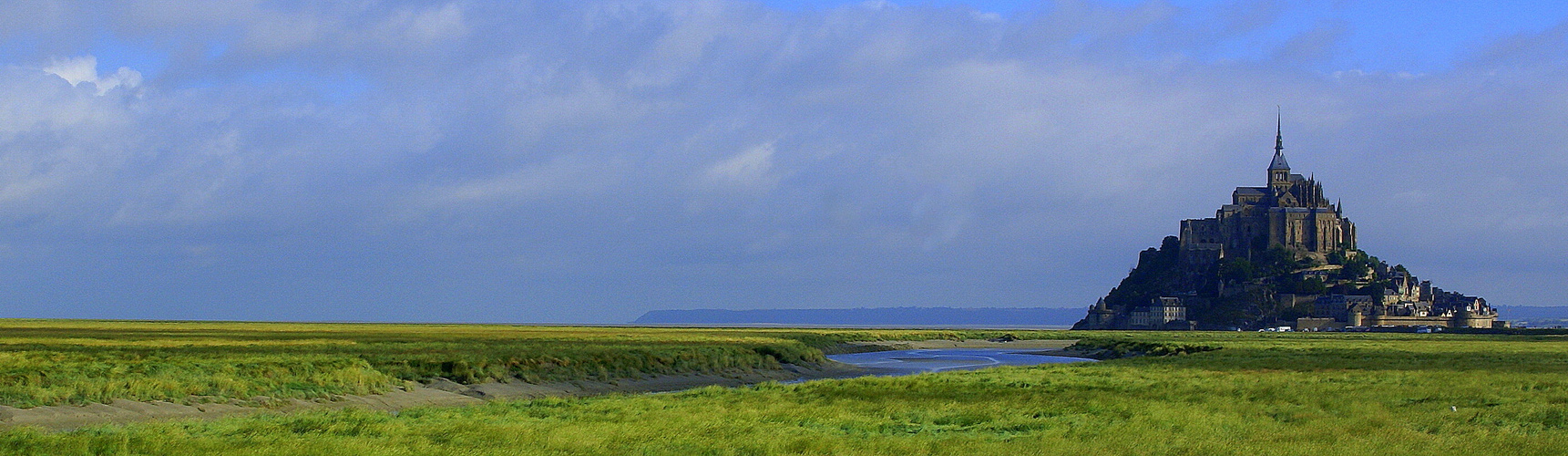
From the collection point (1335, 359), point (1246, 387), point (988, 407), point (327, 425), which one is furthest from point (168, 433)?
point (1335, 359)

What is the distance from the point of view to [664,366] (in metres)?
52.8

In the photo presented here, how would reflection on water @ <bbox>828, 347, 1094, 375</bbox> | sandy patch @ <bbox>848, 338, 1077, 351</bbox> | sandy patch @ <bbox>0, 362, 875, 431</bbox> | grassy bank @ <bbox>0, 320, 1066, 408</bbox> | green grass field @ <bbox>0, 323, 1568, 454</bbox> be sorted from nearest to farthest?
green grass field @ <bbox>0, 323, 1568, 454</bbox> < sandy patch @ <bbox>0, 362, 875, 431</bbox> < grassy bank @ <bbox>0, 320, 1066, 408</bbox> < reflection on water @ <bbox>828, 347, 1094, 375</bbox> < sandy patch @ <bbox>848, 338, 1077, 351</bbox>

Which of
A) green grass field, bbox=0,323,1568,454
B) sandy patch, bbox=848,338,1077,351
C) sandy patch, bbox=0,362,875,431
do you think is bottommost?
sandy patch, bbox=0,362,875,431

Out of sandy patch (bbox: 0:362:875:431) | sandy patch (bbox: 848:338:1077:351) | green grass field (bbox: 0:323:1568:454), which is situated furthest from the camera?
sandy patch (bbox: 848:338:1077:351)

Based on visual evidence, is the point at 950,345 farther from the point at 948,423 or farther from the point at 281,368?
the point at 948,423

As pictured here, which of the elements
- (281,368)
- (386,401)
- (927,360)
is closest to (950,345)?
(927,360)

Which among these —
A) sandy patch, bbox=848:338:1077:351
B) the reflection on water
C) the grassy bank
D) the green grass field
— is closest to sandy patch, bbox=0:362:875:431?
the grassy bank

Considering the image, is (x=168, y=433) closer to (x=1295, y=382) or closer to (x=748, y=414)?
(x=748, y=414)

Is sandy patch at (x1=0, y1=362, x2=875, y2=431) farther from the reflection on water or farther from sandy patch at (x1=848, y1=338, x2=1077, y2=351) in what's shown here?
sandy patch at (x1=848, y1=338, x2=1077, y2=351)

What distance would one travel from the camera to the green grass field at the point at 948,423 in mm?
20906

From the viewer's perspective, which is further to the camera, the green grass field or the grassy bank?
the grassy bank

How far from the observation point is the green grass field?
20906 mm

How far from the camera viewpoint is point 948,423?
87.3ft

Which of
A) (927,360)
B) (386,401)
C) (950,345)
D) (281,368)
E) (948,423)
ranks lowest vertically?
(386,401)
